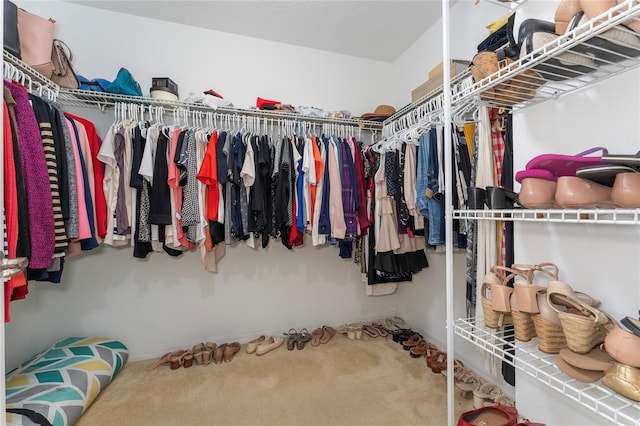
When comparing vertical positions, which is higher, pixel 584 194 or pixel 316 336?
pixel 584 194

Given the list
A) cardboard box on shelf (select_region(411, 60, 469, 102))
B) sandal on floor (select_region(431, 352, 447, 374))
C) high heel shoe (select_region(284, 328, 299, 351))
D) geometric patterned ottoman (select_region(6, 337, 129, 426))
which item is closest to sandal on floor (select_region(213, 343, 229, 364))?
high heel shoe (select_region(284, 328, 299, 351))

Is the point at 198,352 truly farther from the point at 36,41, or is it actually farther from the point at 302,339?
the point at 36,41

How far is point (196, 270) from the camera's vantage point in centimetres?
216

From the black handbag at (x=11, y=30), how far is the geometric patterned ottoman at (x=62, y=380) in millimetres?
1645

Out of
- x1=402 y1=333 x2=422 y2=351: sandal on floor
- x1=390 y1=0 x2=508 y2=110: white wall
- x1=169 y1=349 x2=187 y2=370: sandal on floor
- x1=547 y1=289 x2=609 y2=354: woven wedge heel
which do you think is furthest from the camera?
x1=402 y1=333 x2=422 y2=351: sandal on floor

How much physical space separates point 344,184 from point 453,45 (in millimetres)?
1220

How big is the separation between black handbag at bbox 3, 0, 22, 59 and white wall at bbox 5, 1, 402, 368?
0.60 meters

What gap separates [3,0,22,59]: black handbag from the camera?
1268mm

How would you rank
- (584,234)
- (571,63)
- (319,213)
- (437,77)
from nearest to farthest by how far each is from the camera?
(571,63) → (584,234) → (437,77) → (319,213)

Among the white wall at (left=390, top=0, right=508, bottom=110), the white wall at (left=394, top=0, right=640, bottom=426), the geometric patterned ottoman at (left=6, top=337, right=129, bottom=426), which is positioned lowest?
the geometric patterned ottoman at (left=6, top=337, right=129, bottom=426)

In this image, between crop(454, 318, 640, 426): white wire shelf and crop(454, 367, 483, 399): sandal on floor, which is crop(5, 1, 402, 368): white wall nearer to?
crop(454, 367, 483, 399): sandal on floor

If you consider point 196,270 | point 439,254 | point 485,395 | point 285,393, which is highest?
point 439,254

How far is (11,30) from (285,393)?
231 cm

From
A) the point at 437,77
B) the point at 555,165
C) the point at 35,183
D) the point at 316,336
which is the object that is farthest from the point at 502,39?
the point at 316,336
